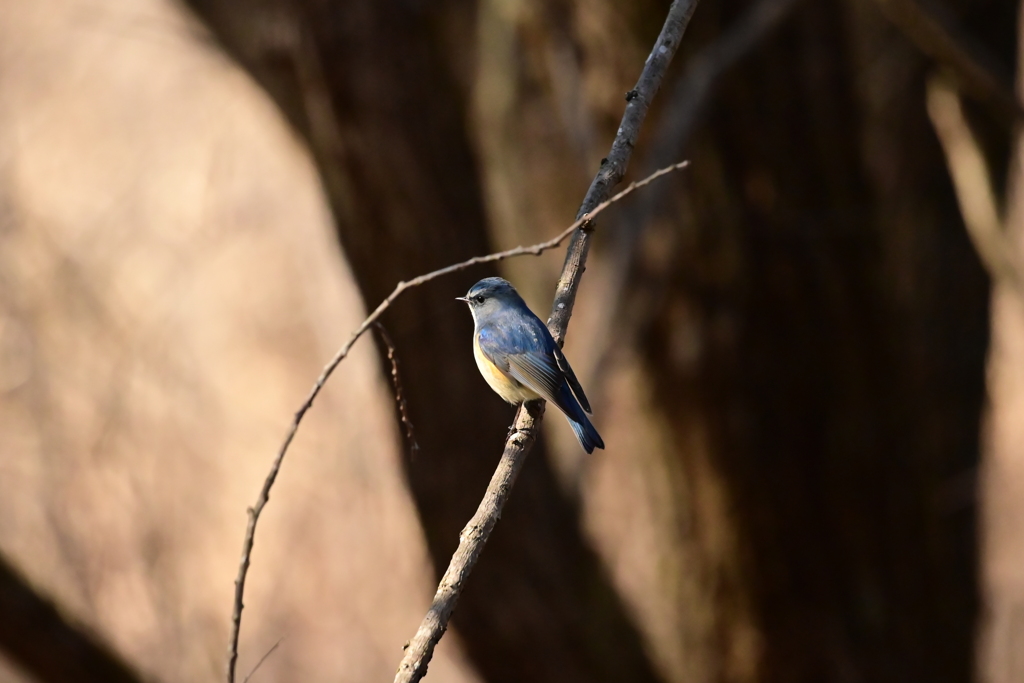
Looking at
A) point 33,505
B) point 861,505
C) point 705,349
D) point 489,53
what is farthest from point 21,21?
point 861,505

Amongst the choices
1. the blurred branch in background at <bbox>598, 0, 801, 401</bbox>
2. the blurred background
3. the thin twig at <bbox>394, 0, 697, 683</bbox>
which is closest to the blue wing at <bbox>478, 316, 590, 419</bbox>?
the thin twig at <bbox>394, 0, 697, 683</bbox>

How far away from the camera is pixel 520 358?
221 cm

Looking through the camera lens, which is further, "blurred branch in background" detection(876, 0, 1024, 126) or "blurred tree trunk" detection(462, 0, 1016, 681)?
"blurred tree trunk" detection(462, 0, 1016, 681)

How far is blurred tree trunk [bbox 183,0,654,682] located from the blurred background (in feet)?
0.04

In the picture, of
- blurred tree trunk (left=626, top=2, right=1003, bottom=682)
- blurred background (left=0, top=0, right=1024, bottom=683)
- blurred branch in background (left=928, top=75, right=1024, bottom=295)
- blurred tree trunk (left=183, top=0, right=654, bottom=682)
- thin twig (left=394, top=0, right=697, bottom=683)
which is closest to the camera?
thin twig (left=394, top=0, right=697, bottom=683)

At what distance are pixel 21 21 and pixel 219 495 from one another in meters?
3.98

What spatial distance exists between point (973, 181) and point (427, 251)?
245 centimetres

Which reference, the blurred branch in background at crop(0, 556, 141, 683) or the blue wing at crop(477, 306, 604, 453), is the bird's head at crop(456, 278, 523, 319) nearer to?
the blue wing at crop(477, 306, 604, 453)

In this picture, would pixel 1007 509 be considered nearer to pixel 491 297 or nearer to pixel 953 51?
pixel 953 51

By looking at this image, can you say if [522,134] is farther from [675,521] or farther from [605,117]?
[675,521]

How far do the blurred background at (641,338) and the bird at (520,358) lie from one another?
1.12m

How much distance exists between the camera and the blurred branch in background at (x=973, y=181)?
3891 millimetres

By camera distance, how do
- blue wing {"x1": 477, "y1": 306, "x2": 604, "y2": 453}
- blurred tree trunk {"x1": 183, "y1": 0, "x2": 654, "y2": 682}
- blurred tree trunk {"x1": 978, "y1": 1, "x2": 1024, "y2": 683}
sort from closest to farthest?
blue wing {"x1": 477, "y1": 306, "x2": 604, "y2": 453}
blurred tree trunk {"x1": 183, "y1": 0, "x2": 654, "y2": 682}
blurred tree trunk {"x1": 978, "y1": 1, "x2": 1024, "y2": 683}

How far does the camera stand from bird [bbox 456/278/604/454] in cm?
211
